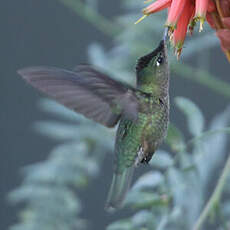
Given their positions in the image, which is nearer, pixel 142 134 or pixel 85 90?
pixel 85 90

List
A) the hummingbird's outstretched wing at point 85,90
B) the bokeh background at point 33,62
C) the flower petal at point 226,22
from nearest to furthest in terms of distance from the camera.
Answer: the flower petal at point 226,22, the hummingbird's outstretched wing at point 85,90, the bokeh background at point 33,62

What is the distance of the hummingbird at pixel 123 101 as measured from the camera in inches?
47.8

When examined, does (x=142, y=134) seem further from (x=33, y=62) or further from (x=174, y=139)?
(x=33, y=62)

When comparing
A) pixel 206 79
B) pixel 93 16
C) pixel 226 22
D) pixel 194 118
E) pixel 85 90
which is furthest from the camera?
pixel 93 16

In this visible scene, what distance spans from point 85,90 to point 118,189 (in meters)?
0.36

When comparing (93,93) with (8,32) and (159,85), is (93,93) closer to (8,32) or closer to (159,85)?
(159,85)

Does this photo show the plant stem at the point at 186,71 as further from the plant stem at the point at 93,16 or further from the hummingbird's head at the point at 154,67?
the hummingbird's head at the point at 154,67

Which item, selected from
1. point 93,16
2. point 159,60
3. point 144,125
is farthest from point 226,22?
point 93,16

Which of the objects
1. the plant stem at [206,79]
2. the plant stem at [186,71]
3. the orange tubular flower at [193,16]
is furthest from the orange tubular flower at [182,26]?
the plant stem at [206,79]

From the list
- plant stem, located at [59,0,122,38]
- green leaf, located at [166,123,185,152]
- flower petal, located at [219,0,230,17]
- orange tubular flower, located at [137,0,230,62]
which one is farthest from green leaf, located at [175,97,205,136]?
plant stem, located at [59,0,122,38]

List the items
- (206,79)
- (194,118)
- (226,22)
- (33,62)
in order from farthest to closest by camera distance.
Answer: (33,62), (206,79), (194,118), (226,22)

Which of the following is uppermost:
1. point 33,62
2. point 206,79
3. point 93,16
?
point 33,62

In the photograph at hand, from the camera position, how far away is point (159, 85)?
134 cm

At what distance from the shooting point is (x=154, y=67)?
51.4 inches
